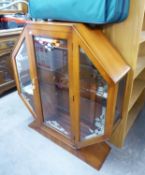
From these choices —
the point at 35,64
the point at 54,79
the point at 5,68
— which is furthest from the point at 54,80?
the point at 5,68

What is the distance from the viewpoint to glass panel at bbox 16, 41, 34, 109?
1549 mm

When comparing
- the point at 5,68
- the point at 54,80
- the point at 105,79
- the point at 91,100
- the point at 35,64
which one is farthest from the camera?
the point at 5,68

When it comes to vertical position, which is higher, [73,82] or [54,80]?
[73,82]

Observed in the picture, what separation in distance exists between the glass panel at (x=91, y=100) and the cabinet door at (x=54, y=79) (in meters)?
0.14

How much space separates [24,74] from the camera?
1705 millimetres

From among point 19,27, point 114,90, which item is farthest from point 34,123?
point 19,27

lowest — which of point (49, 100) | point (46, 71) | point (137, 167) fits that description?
point (137, 167)

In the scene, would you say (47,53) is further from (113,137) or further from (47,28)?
(113,137)

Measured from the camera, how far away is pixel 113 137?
1648mm

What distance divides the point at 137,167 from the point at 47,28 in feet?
4.48

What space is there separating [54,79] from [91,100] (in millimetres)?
417

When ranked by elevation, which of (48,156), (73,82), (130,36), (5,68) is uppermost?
(130,36)

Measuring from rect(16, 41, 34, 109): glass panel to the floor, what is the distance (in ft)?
1.21

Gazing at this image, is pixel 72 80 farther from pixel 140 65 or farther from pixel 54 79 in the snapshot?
pixel 140 65
